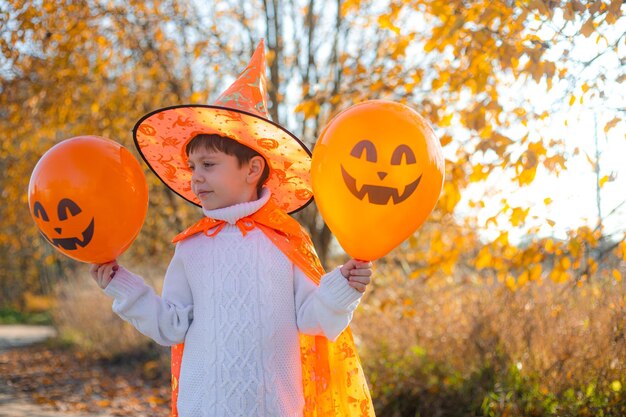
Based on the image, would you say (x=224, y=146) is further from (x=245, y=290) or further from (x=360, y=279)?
(x=360, y=279)

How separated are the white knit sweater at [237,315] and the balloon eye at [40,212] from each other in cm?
32

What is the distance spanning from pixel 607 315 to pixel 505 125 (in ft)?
4.43

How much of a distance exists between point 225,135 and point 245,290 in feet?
1.87

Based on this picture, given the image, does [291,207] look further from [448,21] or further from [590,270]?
[590,270]

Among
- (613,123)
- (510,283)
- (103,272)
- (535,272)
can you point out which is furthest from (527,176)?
(103,272)

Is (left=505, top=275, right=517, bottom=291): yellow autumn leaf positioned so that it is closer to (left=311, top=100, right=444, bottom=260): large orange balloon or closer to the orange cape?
the orange cape

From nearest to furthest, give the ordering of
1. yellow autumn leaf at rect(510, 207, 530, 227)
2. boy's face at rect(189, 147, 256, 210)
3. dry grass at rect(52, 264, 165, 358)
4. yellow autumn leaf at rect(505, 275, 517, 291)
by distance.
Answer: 1. boy's face at rect(189, 147, 256, 210)
2. yellow autumn leaf at rect(510, 207, 530, 227)
3. yellow autumn leaf at rect(505, 275, 517, 291)
4. dry grass at rect(52, 264, 165, 358)

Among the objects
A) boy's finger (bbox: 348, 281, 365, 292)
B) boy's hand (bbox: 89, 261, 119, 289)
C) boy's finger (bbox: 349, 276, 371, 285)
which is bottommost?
boy's finger (bbox: 348, 281, 365, 292)

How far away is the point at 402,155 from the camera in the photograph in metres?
1.98

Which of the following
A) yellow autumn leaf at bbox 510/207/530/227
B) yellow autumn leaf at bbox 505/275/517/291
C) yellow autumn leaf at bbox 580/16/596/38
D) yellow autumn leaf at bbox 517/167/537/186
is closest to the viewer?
yellow autumn leaf at bbox 580/16/596/38

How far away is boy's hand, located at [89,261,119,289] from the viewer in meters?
2.33

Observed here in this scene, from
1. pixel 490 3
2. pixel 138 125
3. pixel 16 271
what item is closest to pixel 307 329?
pixel 138 125

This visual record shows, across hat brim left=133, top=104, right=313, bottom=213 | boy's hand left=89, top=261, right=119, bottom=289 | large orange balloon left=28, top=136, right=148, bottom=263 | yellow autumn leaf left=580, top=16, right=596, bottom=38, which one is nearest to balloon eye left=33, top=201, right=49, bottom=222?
large orange balloon left=28, top=136, right=148, bottom=263

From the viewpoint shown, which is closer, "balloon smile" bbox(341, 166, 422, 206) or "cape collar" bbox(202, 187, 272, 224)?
"balloon smile" bbox(341, 166, 422, 206)
